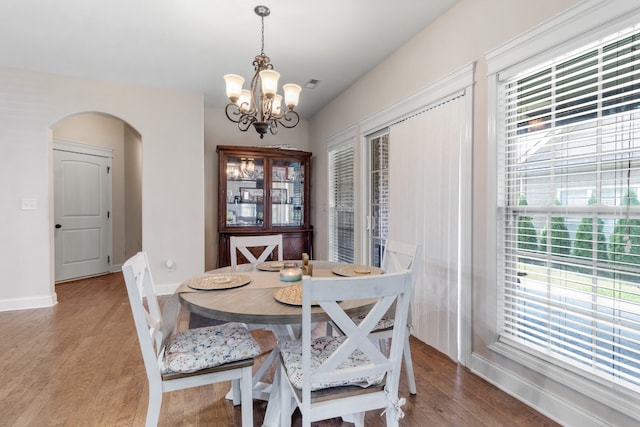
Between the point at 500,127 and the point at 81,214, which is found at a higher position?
the point at 500,127

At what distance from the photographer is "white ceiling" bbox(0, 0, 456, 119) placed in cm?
240

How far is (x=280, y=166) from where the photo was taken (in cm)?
491

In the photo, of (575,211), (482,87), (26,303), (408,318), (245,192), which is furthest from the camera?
(245,192)

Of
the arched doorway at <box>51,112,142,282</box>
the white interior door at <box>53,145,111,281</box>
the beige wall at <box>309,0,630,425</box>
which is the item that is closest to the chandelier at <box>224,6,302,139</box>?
the beige wall at <box>309,0,630,425</box>

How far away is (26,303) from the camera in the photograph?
3576 millimetres

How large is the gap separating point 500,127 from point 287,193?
3384 mm

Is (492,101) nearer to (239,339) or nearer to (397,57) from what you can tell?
(397,57)

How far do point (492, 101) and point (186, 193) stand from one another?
359 cm

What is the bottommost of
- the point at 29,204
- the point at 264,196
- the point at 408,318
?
the point at 408,318

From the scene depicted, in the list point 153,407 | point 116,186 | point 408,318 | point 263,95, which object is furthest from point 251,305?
point 116,186

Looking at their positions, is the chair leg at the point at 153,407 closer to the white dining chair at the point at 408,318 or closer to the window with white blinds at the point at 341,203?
the white dining chair at the point at 408,318

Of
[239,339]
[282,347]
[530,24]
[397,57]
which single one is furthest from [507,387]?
[397,57]

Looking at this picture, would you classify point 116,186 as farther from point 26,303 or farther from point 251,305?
point 251,305

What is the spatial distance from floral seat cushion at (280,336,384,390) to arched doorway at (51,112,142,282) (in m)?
4.89
